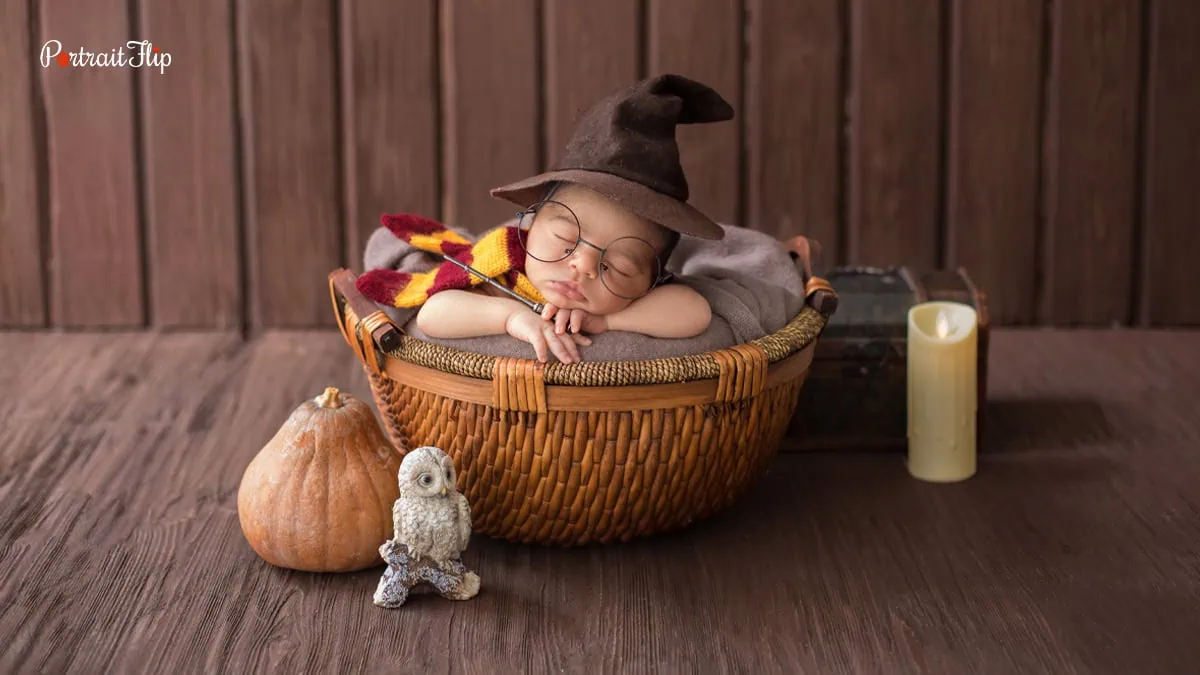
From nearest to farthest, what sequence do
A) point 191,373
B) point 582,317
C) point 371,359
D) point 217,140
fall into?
point 582,317, point 371,359, point 191,373, point 217,140

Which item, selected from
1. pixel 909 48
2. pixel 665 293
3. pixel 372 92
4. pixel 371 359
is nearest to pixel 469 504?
pixel 371 359

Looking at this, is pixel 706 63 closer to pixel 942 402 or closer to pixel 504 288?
pixel 942 402

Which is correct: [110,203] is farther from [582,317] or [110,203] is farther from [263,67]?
[582,317]

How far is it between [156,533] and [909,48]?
1.61 m

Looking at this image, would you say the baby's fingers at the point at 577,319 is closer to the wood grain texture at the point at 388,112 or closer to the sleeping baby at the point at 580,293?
the sleeping baby at the point at 580,293

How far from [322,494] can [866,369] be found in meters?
0.88

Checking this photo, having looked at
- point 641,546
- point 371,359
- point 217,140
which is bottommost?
point 641,546

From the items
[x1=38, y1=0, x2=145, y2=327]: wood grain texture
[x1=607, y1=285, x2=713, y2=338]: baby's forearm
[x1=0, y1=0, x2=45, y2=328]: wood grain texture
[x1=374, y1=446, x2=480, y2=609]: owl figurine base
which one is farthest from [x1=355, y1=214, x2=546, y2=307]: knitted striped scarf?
[x1=0, y1=0, x2=45, y2=328]: wood grain texture

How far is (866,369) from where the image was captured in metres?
2.24

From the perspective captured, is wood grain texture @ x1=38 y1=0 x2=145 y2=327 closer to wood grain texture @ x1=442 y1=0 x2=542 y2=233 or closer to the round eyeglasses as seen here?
wood grain texture @ x1=442 y1=0 x2=542 y2=233

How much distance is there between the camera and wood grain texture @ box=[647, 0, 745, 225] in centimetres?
272

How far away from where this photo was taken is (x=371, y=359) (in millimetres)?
1885

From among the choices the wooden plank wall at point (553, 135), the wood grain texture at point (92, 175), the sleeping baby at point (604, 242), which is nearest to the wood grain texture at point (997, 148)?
the wooden plank wall at point (553, 135)

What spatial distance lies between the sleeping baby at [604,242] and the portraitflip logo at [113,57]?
1.21m
